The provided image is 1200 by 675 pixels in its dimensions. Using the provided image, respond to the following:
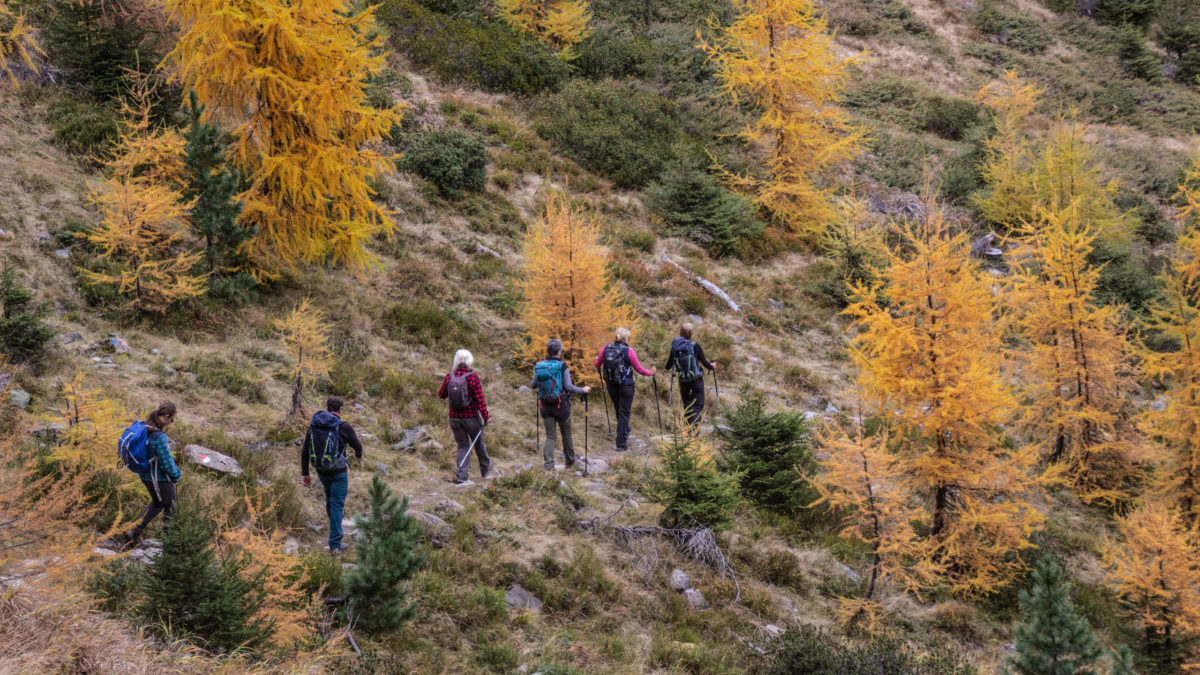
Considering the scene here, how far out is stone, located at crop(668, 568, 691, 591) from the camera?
741 cm

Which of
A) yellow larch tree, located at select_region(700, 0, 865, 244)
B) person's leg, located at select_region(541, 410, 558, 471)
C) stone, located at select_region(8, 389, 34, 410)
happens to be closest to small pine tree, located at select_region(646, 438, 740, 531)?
person's leg, located at select_region(541, 410, 558, 471)

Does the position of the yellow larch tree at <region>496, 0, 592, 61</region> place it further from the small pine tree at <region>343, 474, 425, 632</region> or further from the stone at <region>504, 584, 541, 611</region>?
the small pine tree at <region>343, 474, 425, 632</region>

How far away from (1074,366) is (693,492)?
777 cm

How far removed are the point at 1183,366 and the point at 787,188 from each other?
455 inches

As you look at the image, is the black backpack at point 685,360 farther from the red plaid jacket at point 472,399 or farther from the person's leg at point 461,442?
the person's leg at point 461,442

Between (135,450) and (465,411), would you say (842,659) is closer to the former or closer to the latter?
(465,411)

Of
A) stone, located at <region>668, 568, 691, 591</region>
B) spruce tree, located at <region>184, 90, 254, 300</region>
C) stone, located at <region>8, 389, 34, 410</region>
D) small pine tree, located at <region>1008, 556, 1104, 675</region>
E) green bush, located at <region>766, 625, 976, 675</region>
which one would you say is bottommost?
stone, located at <region>668, 568, 691, 591</region>

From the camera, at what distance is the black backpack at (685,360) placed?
1088 cm

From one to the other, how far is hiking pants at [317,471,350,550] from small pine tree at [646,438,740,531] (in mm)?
3587

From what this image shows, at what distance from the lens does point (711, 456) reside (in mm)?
8531

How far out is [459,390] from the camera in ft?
28.1

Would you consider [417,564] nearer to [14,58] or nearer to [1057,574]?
[1057,574]

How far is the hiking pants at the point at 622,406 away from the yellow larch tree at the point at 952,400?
11.4 feet

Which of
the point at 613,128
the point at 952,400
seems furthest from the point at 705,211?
the point at 952,400
